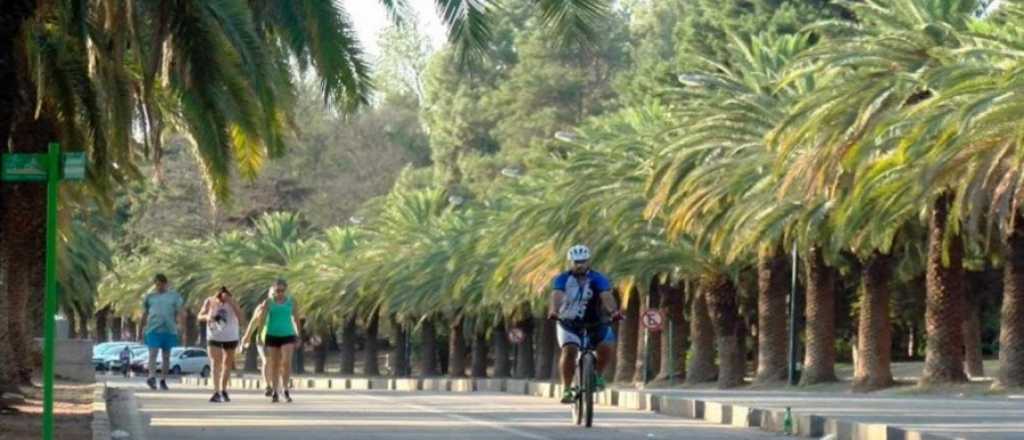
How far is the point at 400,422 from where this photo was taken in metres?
21.4

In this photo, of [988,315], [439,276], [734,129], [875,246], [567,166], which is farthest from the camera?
[439,276]

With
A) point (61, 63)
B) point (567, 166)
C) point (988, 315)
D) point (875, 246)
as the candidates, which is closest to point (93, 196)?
point (61, 63)

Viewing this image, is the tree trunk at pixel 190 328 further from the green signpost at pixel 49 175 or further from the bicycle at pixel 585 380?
the green signpost at pixel 49 175

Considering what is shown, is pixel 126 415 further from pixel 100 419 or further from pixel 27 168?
pixel 27 168

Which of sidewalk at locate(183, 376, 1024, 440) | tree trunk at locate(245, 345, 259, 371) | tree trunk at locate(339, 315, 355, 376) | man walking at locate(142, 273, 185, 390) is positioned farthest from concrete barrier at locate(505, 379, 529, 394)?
tree trunk at locate(245, 345, 259, 371)

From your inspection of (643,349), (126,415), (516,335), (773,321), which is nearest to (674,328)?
(643,349)

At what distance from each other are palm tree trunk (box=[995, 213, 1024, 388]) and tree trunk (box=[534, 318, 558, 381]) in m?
30.2

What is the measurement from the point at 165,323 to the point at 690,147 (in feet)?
61.0

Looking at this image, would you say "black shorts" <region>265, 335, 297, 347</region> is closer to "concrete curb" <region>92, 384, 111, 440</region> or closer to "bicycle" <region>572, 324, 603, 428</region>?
"concrete curb" <region>92, 384, 111, 440</region>

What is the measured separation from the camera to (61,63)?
20.5 meters

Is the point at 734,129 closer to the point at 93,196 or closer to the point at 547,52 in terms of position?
the point at 93,196

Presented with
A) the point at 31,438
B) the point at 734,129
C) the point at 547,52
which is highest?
the point at 547,52

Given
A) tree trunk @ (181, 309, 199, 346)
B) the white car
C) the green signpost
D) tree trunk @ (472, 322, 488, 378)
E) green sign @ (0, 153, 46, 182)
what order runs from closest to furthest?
the green signpost < green sign @ (0, 153, 46, 182) < tree trunk @ (472, 322, 488, 378) < the white car < tree trunk @ (181, 309, 199, 346)

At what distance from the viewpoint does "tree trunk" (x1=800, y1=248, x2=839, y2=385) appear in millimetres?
46875
